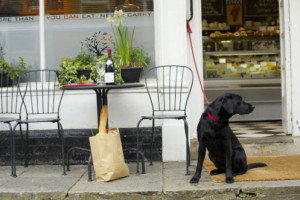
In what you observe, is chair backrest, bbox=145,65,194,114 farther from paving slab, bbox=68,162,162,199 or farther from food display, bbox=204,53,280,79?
food display, bbox=204,53,280,79

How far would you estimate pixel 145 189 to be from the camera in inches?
163

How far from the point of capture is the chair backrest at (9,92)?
5389mm

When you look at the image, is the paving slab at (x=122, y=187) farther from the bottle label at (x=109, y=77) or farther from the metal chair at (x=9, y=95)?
the metal chair at (x=9, y=95)

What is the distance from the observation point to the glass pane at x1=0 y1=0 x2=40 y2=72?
5594mm

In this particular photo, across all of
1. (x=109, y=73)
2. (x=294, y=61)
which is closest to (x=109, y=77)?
(x=109, y=73)

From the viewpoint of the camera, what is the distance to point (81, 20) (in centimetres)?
558

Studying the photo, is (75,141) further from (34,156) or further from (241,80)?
(241,80)

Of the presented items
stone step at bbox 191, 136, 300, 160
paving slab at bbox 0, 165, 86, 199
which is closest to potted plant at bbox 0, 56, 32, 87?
paving slab at bbox 0, 165, 86, 199

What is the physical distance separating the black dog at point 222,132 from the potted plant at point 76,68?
1.58 metres

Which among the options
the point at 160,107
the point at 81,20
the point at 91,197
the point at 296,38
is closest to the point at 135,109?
the point at 160,107

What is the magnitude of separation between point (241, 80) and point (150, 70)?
2.99 metres

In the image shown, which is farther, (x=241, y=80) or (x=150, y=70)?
(x=241, y=80)

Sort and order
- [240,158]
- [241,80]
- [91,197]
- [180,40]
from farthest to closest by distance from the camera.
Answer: [241,80] → [180,40] → [240,158] → [91,197]

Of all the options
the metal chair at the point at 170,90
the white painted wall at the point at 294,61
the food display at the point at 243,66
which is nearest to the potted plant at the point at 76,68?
the metal chair at the point at 170,90
